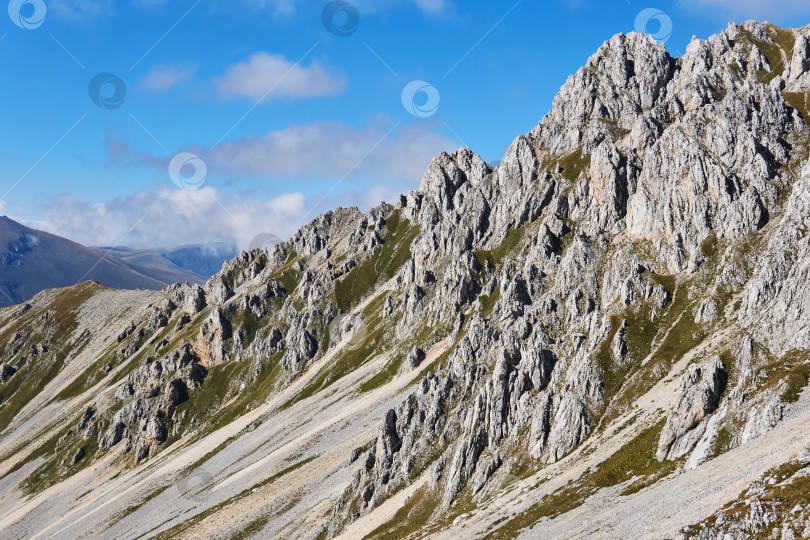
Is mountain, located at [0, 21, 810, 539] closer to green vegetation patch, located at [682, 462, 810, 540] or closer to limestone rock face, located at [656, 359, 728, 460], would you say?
green vegetation patch, located at [682, 462, 810, 540]

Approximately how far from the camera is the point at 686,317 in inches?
4409

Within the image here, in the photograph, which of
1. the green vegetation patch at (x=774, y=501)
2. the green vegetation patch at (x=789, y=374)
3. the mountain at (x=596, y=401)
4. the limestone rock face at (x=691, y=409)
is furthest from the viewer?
the limestone rock face at (x=691, y=409)

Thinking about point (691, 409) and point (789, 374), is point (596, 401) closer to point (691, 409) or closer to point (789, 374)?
point (691, 409)

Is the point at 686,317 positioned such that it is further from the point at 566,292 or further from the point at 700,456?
the point at 700,456

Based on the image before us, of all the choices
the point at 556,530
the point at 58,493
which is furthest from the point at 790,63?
the point at 58,493

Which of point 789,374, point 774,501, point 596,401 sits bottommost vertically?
point 774,501

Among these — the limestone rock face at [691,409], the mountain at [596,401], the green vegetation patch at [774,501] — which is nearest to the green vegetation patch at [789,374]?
the mountain at [596,401]

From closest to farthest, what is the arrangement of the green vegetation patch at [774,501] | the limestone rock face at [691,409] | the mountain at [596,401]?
the green vegetation patch at [774,501]
the mountain at [596,401]
the limestone rock face at [691,409]

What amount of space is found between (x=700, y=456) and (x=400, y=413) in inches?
2716

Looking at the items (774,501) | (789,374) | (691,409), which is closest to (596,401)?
(691,409)

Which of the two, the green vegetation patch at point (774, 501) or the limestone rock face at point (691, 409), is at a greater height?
the limestone rock face at point (691, 409)

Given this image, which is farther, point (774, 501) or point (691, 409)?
point (691, 409)

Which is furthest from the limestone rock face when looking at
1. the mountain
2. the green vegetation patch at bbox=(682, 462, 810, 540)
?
the green vegetation patch at bbox=(682, 462, 810, 540)

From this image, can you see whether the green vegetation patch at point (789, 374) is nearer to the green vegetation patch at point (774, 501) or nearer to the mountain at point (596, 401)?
the mountain at point (596, 401)
